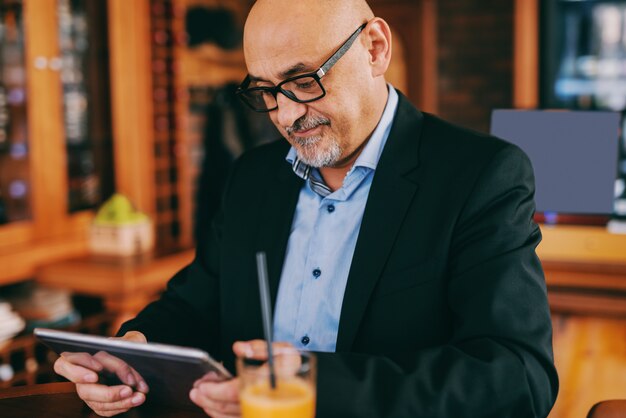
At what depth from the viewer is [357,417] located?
1.18 meters

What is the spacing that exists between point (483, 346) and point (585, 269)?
4.61 ft

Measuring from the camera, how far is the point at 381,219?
1529 millimetres

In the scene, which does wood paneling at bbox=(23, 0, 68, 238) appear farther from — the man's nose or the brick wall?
the brick wall

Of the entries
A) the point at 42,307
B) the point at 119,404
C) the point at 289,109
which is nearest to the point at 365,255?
the point at 289,109

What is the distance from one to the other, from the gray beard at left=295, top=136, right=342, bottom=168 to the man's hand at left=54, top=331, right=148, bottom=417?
58 centimetres

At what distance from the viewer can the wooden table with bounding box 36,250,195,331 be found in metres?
3.20

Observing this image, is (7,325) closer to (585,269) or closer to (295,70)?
(295,70)

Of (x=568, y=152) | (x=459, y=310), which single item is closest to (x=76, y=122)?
(x=568, y=152)

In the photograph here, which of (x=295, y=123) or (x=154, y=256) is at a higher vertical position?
(x=295, y=123)

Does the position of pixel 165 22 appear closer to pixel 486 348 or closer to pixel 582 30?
pixel 582 30

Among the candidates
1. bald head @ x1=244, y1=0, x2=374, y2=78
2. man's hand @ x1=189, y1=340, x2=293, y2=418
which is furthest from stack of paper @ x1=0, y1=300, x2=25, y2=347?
man's hand @ x1=189, y1=340, x2=293, y2=418

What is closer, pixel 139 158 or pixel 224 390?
pixel 224 390

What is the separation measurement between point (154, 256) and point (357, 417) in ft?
8.05

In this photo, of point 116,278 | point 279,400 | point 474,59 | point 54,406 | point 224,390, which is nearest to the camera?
point 279,400
